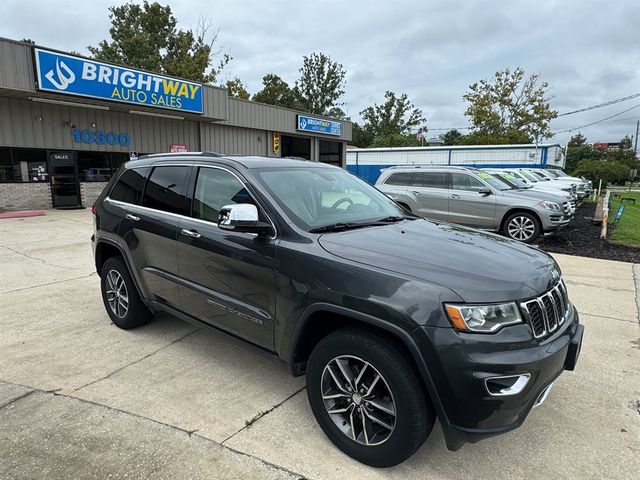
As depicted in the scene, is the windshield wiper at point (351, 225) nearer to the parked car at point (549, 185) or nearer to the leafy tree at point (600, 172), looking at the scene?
the parked car at point (549, 185)

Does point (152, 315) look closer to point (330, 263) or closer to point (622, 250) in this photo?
point (330, 263)

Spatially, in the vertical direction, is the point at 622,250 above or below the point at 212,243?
below

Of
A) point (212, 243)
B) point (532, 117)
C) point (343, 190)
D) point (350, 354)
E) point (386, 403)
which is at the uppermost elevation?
point (532, 117)

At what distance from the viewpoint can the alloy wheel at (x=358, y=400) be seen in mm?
2307

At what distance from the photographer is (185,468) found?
2.36 m

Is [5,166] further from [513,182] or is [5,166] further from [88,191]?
[513,182]

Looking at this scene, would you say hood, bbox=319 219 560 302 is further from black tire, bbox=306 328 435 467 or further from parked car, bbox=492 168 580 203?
parked car, bbox=492 168 580 203

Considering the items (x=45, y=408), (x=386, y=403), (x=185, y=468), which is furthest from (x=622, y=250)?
(x=45, y=408)

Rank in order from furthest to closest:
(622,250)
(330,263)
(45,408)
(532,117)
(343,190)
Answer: (532,117)
(622,250)
(343,190)
(45,408)
(330,263)

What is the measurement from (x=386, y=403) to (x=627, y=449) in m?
1.62

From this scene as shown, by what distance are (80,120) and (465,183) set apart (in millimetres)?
13730

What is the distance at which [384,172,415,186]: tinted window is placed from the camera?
36.3ft

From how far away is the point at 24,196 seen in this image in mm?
14391

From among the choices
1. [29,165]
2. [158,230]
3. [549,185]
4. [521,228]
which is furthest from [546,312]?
[549,185]
